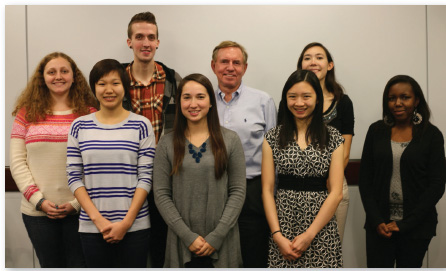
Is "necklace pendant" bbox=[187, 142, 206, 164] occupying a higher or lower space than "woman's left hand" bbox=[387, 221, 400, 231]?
higher

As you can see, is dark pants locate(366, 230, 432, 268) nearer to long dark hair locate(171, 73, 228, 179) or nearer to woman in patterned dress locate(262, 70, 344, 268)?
woman in patterned dress locate(262, 70, 344, 268)

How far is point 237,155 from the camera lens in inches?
74.4

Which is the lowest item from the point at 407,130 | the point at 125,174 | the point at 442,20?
the point at 125,174

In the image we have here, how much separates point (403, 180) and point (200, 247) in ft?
4.15

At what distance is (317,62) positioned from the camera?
2391mm

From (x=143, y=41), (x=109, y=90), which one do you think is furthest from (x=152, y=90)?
(x=109, y=90)

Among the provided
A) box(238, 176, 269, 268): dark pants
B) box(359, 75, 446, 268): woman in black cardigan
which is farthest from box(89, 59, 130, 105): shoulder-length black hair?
box(359, 75, 446, 268): woman in black cardigan

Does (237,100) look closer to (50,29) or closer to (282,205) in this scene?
(282,205)

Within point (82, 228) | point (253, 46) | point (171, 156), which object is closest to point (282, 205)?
point (171, 156)

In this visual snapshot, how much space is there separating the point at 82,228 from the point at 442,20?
3.06m

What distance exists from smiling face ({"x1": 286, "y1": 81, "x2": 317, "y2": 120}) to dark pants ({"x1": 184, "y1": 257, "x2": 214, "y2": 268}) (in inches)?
35.0

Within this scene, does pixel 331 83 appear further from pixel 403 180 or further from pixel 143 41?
pixel 143 41

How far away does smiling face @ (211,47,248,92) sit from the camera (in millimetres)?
2223

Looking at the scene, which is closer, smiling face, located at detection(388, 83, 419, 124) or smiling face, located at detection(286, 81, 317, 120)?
smiling face, located at detection(286, 81, 317, 120)
